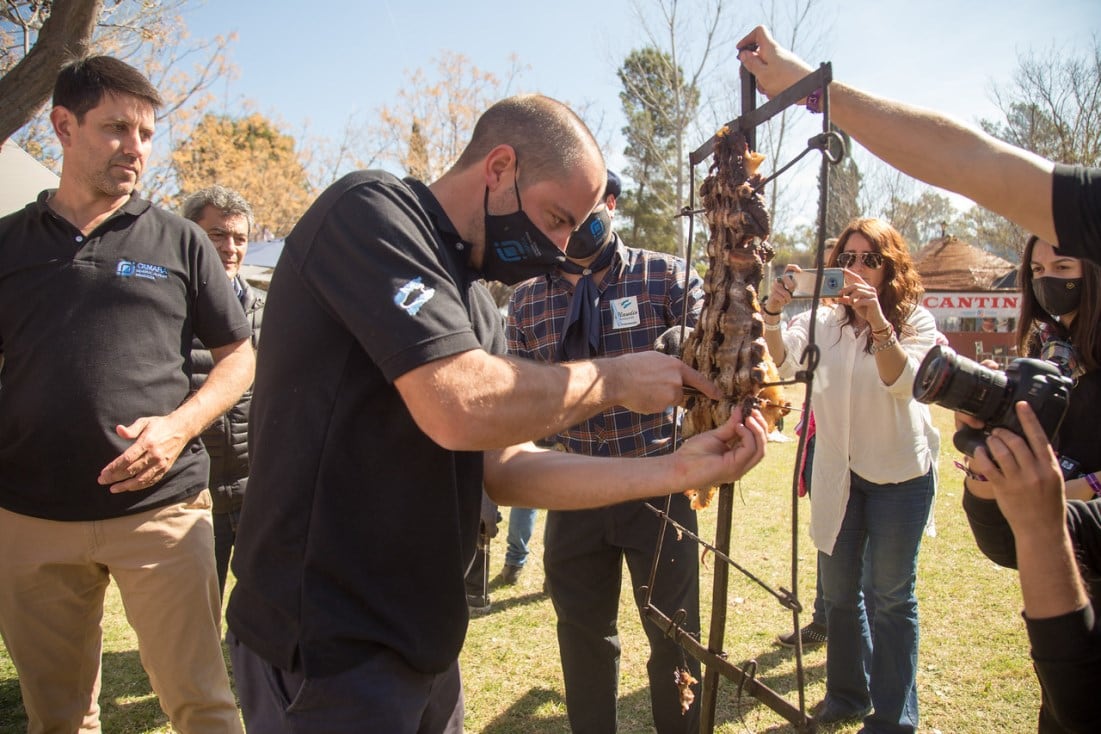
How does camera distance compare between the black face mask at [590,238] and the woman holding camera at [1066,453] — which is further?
the black face mask at [590,238]

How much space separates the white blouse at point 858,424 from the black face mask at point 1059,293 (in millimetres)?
776

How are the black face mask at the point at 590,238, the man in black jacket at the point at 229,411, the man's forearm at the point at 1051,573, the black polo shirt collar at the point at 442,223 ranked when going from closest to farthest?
the man's forearm at the point at 1051,573 → the black polo shirt collar at the point at 442,223 → the black face mask at the point at 590,238 → the man in black jacket at the point at 229,411

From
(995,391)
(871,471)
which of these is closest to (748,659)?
(871,471)

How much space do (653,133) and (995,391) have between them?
25.7m

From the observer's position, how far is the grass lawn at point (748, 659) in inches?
151

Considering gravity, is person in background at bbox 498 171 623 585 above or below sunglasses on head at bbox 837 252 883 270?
below

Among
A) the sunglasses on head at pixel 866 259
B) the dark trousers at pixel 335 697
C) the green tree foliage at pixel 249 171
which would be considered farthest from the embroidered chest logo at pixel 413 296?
the green tree foliage at pixel 249 171

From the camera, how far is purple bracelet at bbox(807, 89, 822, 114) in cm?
168

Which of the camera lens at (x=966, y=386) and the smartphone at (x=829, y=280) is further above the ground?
the smartphone at (x=829, y=280)

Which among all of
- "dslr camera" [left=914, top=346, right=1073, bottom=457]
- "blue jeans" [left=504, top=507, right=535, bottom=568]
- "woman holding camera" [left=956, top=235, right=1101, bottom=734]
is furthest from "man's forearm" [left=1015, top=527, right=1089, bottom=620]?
"blue jeans" [left=504, top=507, right=535, bottom=568]

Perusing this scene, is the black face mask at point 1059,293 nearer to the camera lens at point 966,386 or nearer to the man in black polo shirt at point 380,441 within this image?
the camera lens at point 966,386

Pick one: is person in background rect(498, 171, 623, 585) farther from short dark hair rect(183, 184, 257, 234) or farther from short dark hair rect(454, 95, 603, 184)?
short dark hair rect(454, 95, 603, 184)

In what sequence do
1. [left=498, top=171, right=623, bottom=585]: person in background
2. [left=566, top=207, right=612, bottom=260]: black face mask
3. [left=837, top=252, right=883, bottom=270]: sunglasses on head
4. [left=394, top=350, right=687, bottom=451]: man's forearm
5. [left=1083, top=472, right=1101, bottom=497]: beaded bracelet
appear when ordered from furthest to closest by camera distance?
1. [left=498, top=171, right=623, bottom=585]: person in background
2. [left=837, top=252, right=883, bottom=270]: sunglasses on head
3. [left=566, top=207, right=612, bottom=260]: black face mask
4. [left=1083, top=472, right=1101, bottom=497]: beaded bracelet
5. [left=394, top=350, right=687, bottom=451]: man's forearm

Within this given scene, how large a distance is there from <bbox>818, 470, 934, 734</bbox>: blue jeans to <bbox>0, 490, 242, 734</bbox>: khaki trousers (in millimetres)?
2864
